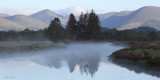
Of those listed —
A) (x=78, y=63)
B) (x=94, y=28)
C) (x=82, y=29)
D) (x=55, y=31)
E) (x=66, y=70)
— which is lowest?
(x=78, y=63)

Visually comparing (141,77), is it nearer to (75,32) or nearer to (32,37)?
(75,32)

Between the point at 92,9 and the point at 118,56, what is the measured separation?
192 ft

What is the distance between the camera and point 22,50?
48562 millimetres

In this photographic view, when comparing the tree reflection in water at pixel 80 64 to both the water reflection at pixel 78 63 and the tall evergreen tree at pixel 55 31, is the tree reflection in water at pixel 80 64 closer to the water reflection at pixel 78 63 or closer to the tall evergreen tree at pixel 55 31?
the water reflection at pixel 78 63

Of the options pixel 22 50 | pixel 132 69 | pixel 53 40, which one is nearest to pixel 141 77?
pixel 132 69

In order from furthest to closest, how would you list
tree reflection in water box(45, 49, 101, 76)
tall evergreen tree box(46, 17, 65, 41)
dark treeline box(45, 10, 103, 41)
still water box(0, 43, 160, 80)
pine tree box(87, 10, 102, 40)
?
pine tree box(87, 10, 102, 40), dark treeline box(45, 10, 103, 41), tall evergreen tree box(46, 17, 65, 41), tree reflection in water box(45, 49, 101, 76), still water box(0, 43, 160, 80)

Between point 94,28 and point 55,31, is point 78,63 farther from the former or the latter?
point 94,28

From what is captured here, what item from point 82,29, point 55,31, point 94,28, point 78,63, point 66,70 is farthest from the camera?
point 82,29

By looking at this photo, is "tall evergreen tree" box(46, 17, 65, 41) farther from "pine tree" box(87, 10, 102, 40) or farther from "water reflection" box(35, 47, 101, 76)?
"water reflection" box(35, 47, 101, 76)

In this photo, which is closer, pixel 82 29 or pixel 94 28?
pixel 94 28

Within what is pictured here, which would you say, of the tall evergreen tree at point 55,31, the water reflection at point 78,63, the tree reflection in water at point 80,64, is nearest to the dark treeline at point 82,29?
the tall evergreen tree at point 55,31

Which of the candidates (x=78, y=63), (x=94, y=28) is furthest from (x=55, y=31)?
(x=78, y=63)

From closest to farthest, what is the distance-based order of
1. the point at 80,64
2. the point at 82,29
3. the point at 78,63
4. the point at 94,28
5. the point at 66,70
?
the point at 66,70 < the point at 80,64 < the point at 78,63 < the point at 94,28 < the point at 82,29

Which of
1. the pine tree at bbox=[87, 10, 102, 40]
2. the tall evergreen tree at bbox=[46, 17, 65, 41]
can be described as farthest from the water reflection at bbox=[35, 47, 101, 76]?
the pine tree at bbox=[87, 10, 102, 40]
